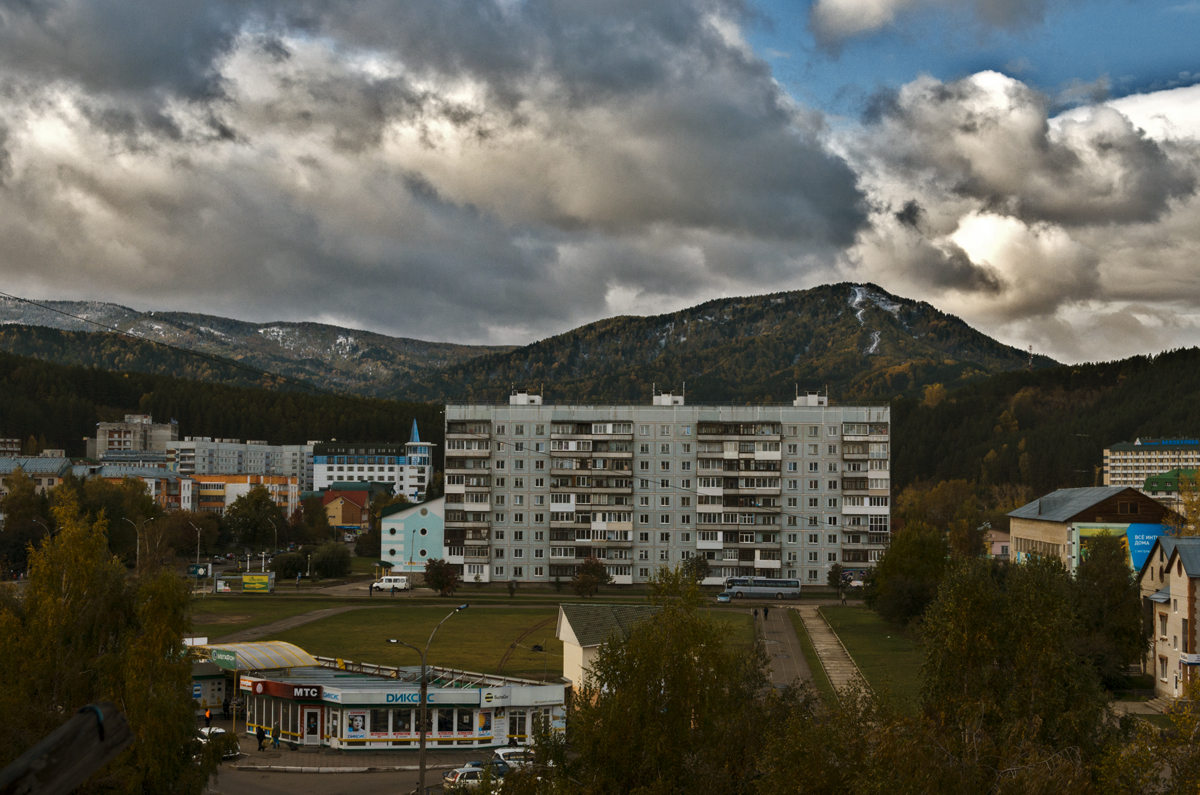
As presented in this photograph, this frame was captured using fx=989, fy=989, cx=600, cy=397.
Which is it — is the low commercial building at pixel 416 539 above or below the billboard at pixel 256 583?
above

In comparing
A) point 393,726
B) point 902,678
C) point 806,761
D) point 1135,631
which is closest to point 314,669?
point 393,726

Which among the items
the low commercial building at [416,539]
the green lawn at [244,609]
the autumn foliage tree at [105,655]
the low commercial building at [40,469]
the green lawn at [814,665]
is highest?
the low commercial building at [40,469]

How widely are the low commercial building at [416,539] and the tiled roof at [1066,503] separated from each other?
6362 centimetres

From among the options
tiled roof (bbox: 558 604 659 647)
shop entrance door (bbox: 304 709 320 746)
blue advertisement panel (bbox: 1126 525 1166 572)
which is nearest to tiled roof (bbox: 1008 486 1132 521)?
blue advertisement panel (bbox: 1126 525 1166 572)

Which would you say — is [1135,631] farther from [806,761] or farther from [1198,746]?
[806,761]

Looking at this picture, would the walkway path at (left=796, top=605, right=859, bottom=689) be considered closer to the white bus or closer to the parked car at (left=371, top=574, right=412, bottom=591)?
the white bus

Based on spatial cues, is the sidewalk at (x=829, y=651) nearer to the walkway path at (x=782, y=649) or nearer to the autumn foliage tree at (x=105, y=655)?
the walkway path at (x=782, y=649)

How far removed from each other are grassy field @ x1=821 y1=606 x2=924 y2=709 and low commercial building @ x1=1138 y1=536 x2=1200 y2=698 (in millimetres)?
13814

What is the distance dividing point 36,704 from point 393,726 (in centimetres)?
2037

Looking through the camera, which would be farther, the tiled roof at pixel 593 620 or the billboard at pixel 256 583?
the billboard at pixel 256 583

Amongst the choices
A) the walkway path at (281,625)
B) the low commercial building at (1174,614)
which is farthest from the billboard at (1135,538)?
the walkway path at (281,625)

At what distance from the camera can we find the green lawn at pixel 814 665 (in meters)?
52.8

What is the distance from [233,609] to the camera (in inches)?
3674

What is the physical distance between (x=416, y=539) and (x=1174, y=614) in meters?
86.5
